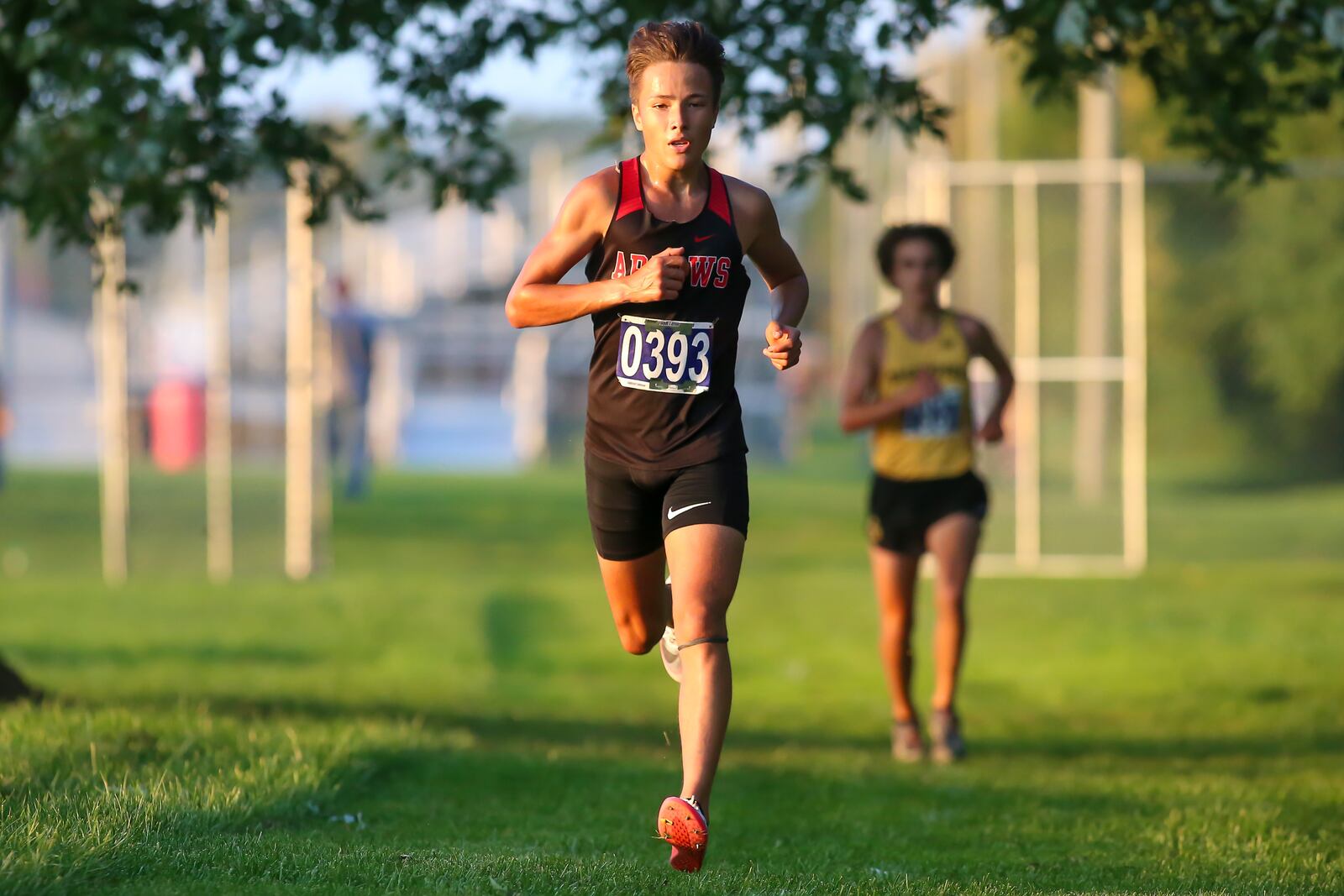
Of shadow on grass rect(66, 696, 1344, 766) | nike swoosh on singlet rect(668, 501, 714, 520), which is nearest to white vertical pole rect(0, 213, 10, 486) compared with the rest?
shadow on grass rect(66, 696, 1344, 766)

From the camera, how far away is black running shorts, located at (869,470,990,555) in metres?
7.98

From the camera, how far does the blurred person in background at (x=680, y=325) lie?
16.4ft

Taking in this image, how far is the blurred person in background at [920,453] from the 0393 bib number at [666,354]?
2.95m

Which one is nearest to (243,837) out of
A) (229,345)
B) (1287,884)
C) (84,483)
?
(1287,884)

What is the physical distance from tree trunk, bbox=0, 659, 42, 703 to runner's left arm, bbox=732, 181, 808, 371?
14.0 feet

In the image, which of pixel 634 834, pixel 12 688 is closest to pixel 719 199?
pixel 634 834

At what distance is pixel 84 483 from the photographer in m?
26.9

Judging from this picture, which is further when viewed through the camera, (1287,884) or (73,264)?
(73,264)

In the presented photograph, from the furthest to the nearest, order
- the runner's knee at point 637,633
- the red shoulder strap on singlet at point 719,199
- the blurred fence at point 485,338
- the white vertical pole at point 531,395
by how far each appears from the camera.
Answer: the white vertical pole at point 531,395, the blurred fence at point 485,338, the runner's knee at point 637,633, the red shoulder strap on singlet at point 719,199

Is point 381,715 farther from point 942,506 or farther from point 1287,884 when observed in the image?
point 1287,884

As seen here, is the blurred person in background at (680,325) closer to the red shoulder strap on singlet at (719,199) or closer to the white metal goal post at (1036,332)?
the red shoulder strap on singlet at (719,199)

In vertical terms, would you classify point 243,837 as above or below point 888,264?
below

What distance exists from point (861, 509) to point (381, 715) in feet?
51.4

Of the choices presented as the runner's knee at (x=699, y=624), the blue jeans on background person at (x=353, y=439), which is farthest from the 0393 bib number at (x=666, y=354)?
the blue jeans on background person at (x=353, y=439)
